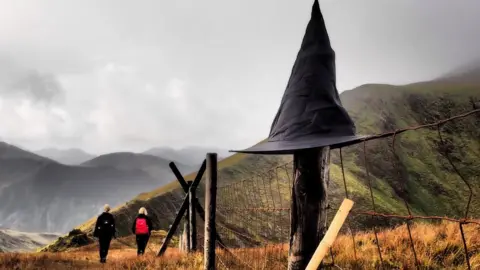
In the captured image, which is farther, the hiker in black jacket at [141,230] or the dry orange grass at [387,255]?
the hiker in black jacket at [141,230]

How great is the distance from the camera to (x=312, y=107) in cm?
271

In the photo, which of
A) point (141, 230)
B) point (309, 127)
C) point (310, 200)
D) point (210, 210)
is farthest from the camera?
point (141, 230)

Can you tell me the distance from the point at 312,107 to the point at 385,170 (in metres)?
57.3

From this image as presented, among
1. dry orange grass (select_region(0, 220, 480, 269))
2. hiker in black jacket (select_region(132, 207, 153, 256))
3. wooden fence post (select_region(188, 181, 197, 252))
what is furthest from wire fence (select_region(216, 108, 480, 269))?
hiker in black jacket (select_region(132, 207, 153, 256))

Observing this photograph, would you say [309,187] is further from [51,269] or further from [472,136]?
[472,136]

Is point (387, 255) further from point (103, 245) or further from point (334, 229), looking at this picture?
point (103, 245)

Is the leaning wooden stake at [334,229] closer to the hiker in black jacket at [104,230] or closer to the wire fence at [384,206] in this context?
the wire fence at [384,206]

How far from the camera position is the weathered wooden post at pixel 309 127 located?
8.73ft

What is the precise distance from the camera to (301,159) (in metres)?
2.96

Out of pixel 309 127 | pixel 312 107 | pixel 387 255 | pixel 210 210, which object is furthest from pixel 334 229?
pixel 387 255

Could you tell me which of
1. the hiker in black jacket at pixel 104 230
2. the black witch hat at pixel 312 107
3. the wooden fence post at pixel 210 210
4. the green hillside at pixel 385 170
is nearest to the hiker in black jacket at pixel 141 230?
the hiker in black jacket at pixel 104 230

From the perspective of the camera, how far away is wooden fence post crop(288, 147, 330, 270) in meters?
2.91

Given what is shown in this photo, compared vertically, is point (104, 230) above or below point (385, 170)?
below

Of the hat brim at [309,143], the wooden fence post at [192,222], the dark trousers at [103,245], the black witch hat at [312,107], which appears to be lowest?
the dark trousers at [103,245]
